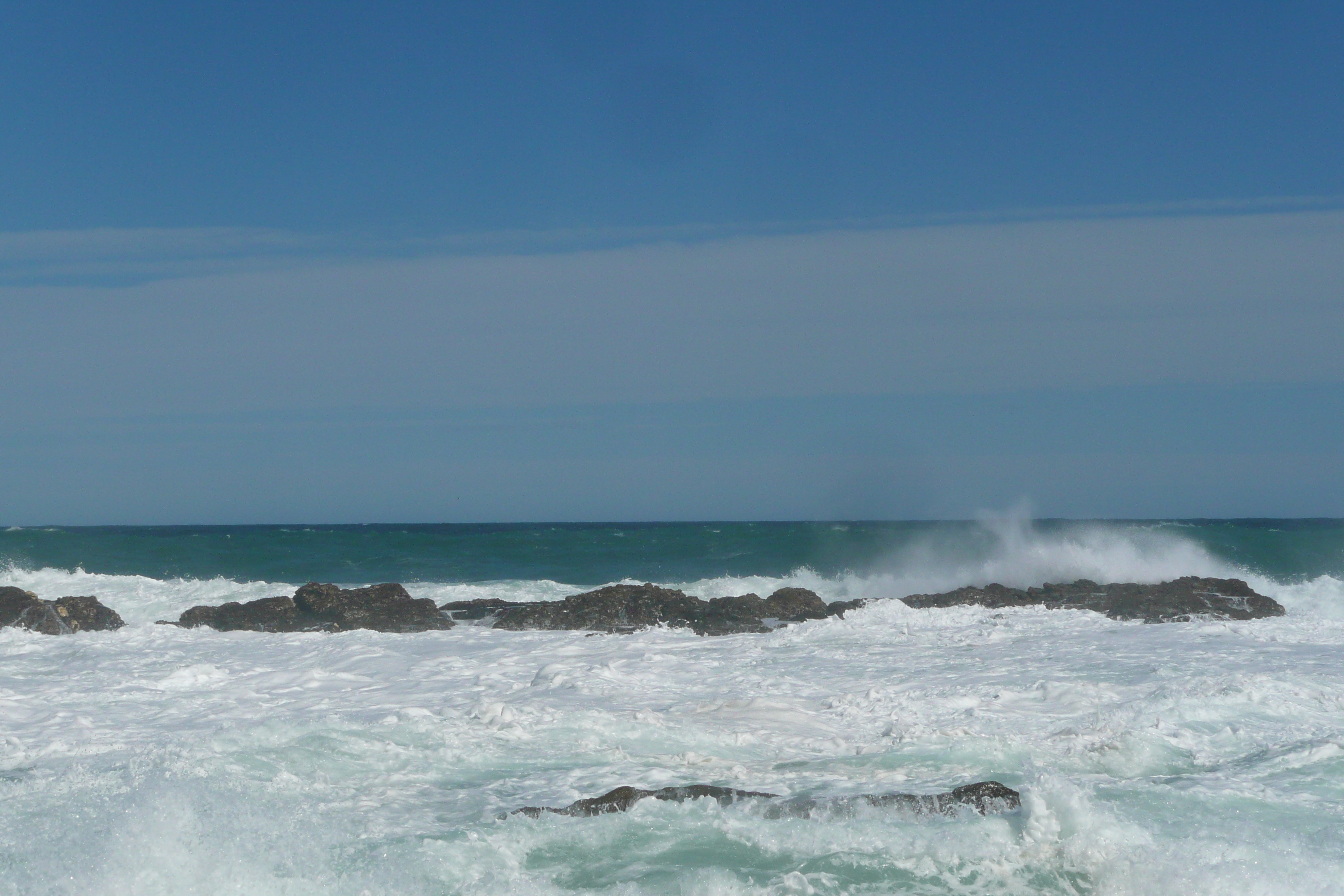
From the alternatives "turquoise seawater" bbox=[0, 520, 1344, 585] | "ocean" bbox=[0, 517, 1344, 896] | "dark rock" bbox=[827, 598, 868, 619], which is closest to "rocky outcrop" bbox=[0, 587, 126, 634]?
"ocean" bbox=[0, 517, 1344, 896]

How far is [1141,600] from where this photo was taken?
50.2 ft

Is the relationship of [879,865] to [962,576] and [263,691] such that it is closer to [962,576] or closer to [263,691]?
[263,691]

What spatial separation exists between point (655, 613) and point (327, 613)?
14.3 feet

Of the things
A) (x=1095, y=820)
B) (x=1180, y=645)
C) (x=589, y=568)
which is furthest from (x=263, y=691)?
(x=589, y=568)

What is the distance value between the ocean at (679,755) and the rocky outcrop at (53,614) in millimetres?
406

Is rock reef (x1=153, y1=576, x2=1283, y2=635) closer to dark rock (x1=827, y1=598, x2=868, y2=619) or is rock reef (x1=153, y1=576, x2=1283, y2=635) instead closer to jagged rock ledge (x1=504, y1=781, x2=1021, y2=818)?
dark rock (x1=827, y1=598, x2=868, y2=619)

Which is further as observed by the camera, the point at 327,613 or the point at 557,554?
the point at 557,554

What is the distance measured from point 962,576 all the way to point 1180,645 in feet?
44.4

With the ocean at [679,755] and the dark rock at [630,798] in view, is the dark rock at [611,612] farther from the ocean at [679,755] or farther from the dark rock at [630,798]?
the dark rock at [630,798]

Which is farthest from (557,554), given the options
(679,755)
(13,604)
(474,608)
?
(679,755)

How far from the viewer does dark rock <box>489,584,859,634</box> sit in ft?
47.2

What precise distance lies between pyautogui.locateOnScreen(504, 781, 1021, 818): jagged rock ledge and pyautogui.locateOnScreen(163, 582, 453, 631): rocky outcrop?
28.4 ft

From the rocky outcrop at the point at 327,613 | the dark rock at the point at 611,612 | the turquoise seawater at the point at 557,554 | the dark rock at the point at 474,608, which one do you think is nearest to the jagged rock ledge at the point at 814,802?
the dark rock at the point at 611,612

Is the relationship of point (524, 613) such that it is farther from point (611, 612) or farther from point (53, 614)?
point (53, 614)
